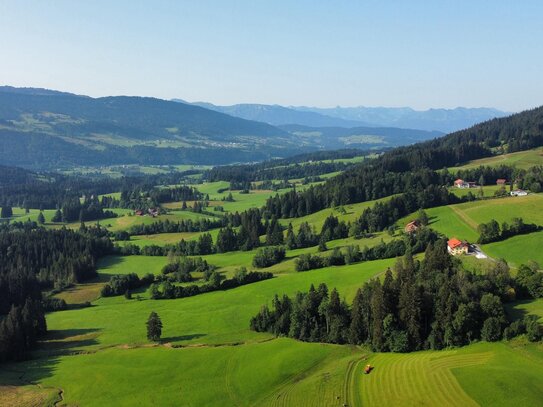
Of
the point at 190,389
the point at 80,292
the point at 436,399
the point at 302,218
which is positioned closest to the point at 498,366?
the point at 436,399

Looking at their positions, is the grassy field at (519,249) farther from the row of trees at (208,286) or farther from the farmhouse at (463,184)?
the farmhouse at (463,184)

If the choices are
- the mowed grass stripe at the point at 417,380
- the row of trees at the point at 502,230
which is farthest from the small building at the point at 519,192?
the mowed grass stripe at the point at 417,380

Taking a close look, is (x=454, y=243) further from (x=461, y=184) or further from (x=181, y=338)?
(x=461, y=184)

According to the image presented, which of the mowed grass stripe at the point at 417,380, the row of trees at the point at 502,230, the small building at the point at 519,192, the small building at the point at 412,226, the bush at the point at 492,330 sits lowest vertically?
the mowed grass stripe at the point at 417,380

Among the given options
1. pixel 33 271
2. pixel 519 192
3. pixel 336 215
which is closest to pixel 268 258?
pixel 336 215

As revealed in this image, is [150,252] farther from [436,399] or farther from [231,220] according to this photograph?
[436,399]
